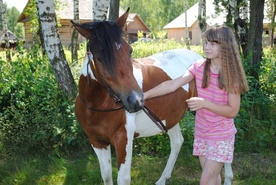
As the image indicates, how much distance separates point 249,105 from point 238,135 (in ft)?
1.85

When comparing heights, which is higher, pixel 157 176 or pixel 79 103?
pixel 79 103

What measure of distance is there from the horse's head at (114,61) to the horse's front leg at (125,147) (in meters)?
0.59

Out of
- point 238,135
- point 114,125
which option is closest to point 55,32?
point 114,125

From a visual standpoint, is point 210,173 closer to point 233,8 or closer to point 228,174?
point 228,174

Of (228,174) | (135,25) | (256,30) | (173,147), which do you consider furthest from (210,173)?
(135,25)

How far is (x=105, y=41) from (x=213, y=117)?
1.03m

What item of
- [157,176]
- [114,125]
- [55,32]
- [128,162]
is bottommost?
[157,176]

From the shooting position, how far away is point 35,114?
16.3 ft

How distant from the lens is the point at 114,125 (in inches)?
114

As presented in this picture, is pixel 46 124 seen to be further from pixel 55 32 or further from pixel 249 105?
pixel 249 105

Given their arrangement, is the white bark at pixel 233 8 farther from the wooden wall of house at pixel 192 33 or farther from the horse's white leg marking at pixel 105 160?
the wooden wall of house at pixel 192 33

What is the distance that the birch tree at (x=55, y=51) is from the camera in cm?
494

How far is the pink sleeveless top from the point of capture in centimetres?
258

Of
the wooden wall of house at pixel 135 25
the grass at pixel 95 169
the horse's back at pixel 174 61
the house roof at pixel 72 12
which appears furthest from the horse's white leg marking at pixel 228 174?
the wooden wall of house at pixel 135 25
